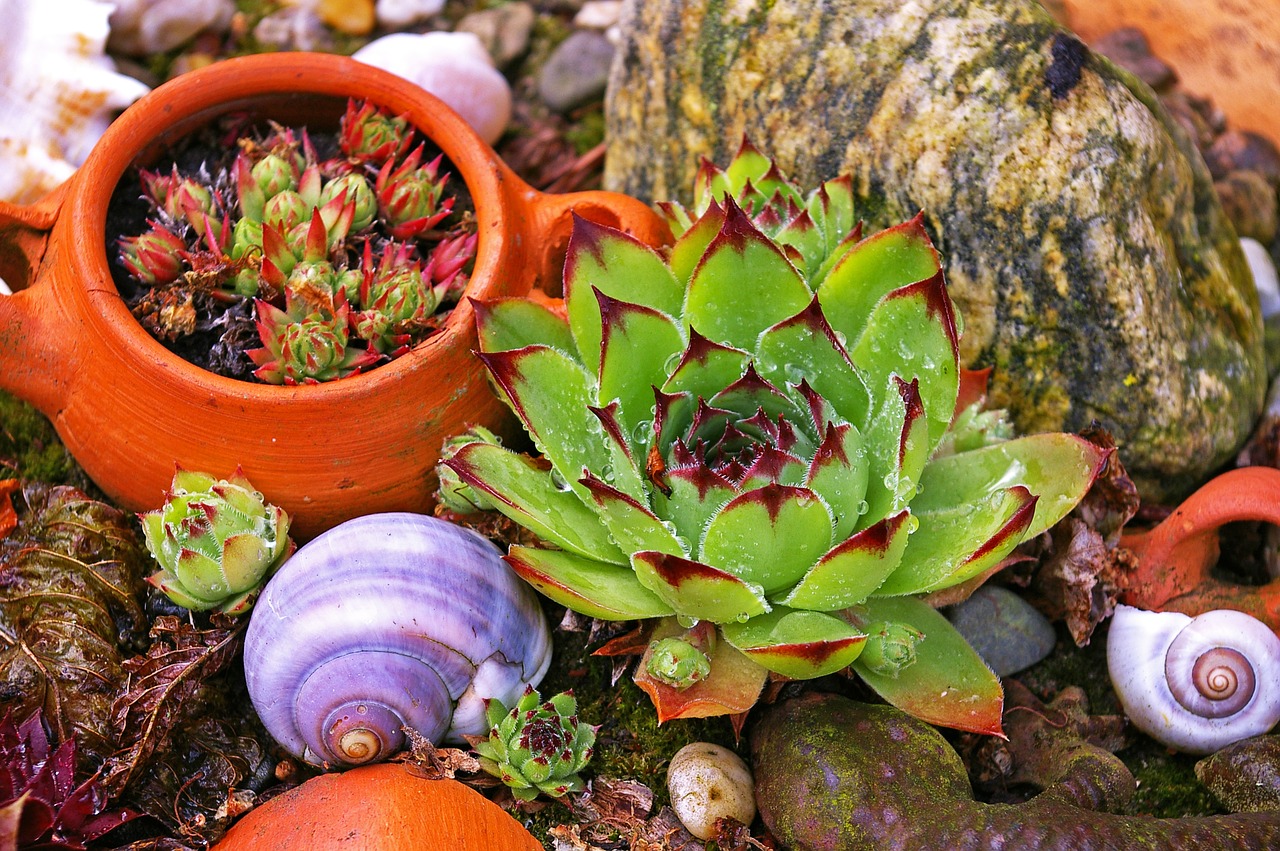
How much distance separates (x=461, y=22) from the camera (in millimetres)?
3145

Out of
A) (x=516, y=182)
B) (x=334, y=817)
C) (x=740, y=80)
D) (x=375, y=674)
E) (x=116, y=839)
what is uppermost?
(x=740, y=80)

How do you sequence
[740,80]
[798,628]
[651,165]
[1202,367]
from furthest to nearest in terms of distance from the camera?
[651,165], [740,80], [1202,367], [798,628]

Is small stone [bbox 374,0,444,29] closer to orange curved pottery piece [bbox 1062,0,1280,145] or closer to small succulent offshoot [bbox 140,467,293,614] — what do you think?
small succulent offshoot [bbox 140,467,293,614]

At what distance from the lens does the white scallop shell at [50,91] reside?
7.77 feet

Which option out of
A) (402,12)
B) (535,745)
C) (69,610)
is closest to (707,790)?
(535,745)

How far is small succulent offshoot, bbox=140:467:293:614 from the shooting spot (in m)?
1.73

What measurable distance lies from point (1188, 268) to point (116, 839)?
2.37 meters

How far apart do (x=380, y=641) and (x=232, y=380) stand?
21.2 inches

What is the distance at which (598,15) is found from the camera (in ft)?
10.5

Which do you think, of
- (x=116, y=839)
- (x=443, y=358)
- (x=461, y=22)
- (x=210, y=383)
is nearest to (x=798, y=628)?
(x=443, y=358)

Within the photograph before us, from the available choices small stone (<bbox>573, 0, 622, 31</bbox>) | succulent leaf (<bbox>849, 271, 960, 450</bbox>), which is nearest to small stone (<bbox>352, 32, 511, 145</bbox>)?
small stone (<bbox>573, 0, 622, 31</bbox>)

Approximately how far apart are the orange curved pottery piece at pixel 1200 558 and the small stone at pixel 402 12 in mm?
2501

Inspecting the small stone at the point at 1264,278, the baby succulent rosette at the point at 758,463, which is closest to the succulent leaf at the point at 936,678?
the baby succulent rosette at the point at 758,463

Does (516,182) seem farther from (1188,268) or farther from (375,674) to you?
(1188,268)
